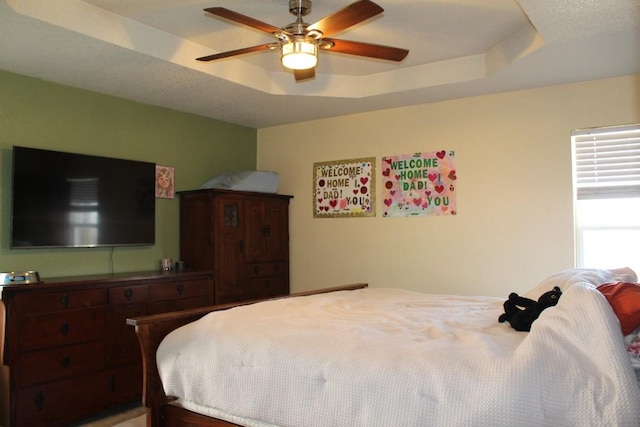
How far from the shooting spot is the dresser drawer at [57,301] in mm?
3006

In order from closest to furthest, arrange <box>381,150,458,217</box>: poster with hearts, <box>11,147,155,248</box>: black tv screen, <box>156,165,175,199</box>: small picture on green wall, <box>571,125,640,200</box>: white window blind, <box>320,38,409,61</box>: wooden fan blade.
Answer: <box>320,38,409,61</box>: wooden fan blade → <box>11,147,155,248</box>: black tv screen → <box>571,125,640,200</box>: white window blind → <box>381,150,458,217</box>: poster with hearts → <box>156,165,175,199</box>: small picture on green wall

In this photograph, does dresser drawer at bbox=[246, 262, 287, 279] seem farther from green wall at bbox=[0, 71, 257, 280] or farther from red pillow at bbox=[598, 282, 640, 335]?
red pillow at bbox=[598, 282, 640, 335]

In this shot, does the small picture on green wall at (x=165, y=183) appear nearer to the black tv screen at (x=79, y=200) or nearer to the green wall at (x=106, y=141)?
the green wall at (x=106, y=141)

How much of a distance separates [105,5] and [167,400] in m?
2.22

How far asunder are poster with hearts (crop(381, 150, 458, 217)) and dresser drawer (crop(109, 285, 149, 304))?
2.18 meters

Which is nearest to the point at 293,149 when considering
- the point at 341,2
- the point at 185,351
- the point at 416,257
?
the point at 416,257

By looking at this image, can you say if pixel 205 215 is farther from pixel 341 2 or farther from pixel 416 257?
pixel 341 2

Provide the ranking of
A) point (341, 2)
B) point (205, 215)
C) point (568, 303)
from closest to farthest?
point (568, 303)
point (341, 2)
point (205, 215)

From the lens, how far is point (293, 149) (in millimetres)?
5180

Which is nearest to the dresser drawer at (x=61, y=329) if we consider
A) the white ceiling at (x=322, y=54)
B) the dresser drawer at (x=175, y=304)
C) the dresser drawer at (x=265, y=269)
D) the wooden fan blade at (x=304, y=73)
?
the dresser drawer at (x=175, y=304)

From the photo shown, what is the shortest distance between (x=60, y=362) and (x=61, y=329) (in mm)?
210

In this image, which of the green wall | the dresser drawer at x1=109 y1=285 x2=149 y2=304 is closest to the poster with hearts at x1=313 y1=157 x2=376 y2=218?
the green wall

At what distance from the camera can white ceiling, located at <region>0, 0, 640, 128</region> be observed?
278cm

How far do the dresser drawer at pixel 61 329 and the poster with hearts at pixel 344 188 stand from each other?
2.31 metres
